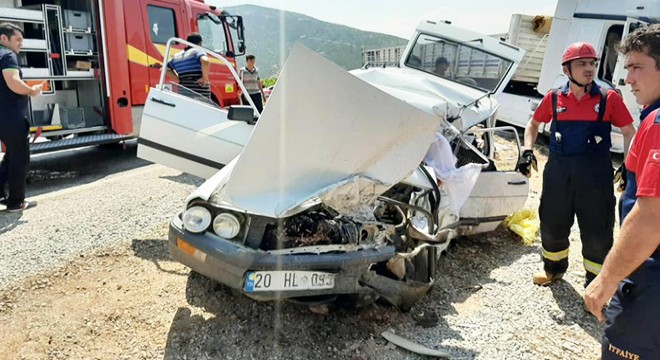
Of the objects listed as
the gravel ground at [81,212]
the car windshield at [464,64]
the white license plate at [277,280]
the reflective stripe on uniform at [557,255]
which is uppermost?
the car windshield at [464,64]

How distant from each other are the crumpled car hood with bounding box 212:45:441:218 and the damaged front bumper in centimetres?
23

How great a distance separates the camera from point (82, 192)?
522 cm

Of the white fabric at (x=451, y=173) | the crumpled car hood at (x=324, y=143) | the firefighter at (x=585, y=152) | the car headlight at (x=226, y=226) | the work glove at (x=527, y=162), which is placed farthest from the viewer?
the work glove at (x=527, y=162)

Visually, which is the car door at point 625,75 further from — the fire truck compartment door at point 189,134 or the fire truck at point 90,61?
the fire truck at point 90,61

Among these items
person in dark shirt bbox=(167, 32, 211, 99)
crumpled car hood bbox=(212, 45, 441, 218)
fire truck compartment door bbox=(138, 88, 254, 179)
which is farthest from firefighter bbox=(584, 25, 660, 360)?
person in dark shirt bbox=(167, 32, 211, 99)

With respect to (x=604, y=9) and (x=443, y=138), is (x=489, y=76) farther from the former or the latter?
(x=604, y=9)

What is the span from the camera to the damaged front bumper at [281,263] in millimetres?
2453

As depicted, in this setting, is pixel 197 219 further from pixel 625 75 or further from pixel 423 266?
pixel 625 75

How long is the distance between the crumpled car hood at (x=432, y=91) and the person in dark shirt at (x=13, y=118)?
3.17 metres

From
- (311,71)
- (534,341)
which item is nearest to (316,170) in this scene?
(311,71)

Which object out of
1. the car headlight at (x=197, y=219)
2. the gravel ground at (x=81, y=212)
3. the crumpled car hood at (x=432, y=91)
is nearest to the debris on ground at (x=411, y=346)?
the car headlight at (x=197, y=219)

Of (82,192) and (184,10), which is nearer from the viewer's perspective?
(82,192)

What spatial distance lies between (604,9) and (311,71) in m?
7.49

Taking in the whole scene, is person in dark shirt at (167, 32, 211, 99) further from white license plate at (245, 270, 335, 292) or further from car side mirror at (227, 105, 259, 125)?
white license plate at (245, 270, 335, 292)
